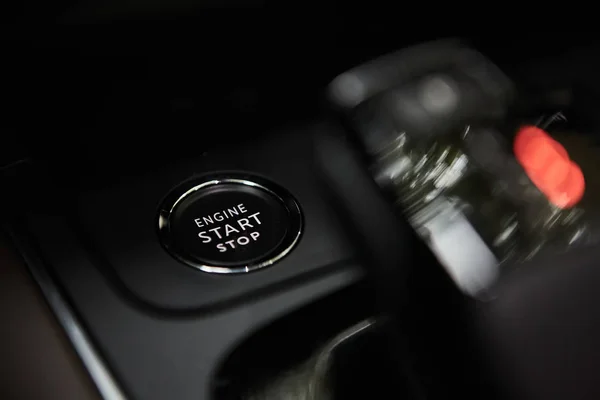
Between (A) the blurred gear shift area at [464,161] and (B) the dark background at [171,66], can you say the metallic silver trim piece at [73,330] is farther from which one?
(A) the blurred gear shift area at [464,161]

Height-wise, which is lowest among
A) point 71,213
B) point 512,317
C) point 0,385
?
point 512,317

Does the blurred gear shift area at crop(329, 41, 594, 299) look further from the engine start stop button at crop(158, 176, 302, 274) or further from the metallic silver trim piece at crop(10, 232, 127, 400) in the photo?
the metallic silver trim piece at crop(10, 232, 127, 400)

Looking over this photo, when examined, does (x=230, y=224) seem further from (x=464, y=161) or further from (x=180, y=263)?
(x=464, y=161)

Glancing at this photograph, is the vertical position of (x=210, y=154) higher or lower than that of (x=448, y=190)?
higher

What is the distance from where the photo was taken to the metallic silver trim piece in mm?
455

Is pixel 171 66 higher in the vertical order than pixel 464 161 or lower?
higher

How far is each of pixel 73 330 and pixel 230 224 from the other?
13 cm

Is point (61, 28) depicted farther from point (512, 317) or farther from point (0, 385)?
point (512, 317)

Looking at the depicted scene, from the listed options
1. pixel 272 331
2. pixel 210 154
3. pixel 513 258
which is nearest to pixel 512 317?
pixel 513 258

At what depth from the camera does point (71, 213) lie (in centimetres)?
55

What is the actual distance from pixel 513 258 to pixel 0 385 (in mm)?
322

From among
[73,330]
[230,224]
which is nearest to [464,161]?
[230,224]

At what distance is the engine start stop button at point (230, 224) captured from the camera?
1.74 feet

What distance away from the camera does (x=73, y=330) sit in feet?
1.57
